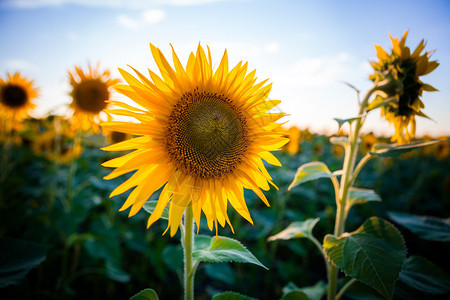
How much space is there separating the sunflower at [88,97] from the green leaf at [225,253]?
2.25m

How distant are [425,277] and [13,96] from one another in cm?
537

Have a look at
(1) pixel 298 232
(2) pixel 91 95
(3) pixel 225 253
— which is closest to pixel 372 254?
(1) pixel 298 232

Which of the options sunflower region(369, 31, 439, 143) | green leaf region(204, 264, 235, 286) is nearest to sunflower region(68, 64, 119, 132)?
green leaf region(204, 264, 235, 286)

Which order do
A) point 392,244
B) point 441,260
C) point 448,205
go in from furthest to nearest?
point 448,205 → point 441,260 → point 392,244

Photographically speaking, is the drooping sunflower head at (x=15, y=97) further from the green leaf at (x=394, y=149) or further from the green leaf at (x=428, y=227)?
the green leaf at (x=428, y=227)

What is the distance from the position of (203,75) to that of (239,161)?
1.63ft

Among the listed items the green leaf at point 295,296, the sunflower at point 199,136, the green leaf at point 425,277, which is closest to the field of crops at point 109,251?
the green leaf at point 425,277

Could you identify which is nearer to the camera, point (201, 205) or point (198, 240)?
point (201, 205)

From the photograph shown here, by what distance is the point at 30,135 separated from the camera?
3.82 meters

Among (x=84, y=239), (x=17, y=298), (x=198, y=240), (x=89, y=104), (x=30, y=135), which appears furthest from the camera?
(x=30, y=135)

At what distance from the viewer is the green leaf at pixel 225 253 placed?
106cm

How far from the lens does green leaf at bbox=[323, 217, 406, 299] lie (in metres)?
1.17

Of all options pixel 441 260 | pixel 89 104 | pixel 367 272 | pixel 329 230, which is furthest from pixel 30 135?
pixel 441 260

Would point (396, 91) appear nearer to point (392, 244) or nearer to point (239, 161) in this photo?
point (392, 244)
